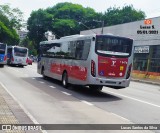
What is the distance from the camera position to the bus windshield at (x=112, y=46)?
15148 millimetres

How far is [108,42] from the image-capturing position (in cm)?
1527

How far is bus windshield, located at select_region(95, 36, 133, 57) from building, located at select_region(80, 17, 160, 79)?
65.5ft

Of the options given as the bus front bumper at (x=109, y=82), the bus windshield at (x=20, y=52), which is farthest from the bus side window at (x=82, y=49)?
the bus windshield at (x=20, y=52)

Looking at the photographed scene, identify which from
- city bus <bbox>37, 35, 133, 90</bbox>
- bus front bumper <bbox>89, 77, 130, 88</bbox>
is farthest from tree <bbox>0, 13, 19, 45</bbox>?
bus front bumper <bbox>89, 77, 130, 88</bbox>

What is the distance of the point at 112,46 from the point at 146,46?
25.1 metres

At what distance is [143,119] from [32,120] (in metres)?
3.46

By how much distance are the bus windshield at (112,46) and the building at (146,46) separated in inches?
785

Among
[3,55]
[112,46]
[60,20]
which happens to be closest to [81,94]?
[112,46]

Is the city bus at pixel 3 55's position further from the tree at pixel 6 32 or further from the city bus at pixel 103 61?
the tree at pixel 6 32

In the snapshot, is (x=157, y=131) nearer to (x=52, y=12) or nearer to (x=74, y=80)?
(x=74, y=80)

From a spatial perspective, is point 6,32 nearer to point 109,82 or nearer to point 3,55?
point 3,55

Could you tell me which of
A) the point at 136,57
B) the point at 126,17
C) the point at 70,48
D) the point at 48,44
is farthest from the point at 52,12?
the point at 70,48

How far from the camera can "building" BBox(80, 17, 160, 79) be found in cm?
3715

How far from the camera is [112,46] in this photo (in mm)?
15289
